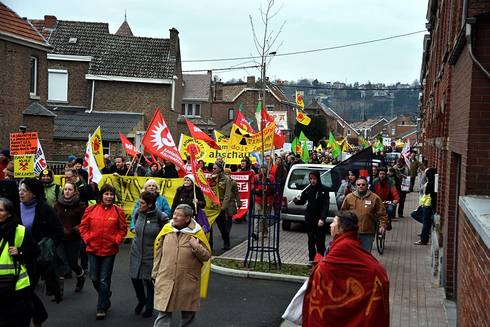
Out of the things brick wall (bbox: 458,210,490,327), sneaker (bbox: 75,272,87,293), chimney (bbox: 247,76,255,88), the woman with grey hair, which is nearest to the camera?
brick wall (bbox: 458,210,490,327)

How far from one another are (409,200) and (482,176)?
23.6m

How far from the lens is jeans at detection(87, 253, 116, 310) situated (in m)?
8.21

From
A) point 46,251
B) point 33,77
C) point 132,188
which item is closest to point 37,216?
point 46,251

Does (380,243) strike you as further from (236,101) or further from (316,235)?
(236,101)

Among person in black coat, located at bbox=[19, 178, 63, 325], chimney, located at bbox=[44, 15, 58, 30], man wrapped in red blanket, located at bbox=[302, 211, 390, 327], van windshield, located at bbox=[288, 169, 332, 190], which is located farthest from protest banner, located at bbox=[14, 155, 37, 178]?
chimney, located at bbox=[44, 15, 58, 30]

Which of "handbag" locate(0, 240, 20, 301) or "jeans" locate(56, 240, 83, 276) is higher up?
"handbag" locate(0, 240, 20, 301)

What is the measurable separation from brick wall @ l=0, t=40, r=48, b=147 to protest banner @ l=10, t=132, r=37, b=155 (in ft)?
41.3

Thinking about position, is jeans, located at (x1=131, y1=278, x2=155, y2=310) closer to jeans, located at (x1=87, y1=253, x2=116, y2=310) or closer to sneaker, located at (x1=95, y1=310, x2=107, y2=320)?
jeans, located at (x1=87, y1=253, x2=116, y2=310)

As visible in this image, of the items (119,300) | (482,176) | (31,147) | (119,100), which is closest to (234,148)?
(31,147)

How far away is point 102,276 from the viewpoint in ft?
27.2

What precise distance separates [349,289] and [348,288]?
11 millimetres

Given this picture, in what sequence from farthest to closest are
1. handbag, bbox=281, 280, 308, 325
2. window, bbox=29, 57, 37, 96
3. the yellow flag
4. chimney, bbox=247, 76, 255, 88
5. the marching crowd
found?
1. chimney, bbox=247, 76, 255, 88
2. window, bbox=29, 57, 37, 96
3. the yellow flag
4. the marching crowd
5. handbag, bbox=281, 280, 308, 325

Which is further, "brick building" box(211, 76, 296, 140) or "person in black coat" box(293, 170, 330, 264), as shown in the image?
"brick building" box(211, 76, 296, 140)

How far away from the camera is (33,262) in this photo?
20.4 ft
